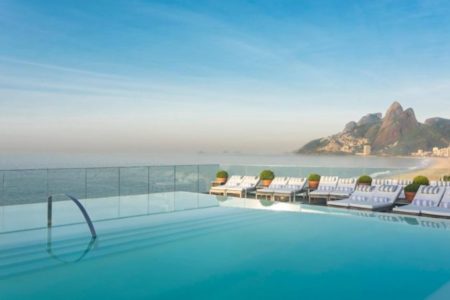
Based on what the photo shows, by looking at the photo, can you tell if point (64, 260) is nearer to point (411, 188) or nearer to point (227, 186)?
point (411, 188)

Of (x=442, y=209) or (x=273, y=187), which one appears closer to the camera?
(x=442, y=209)

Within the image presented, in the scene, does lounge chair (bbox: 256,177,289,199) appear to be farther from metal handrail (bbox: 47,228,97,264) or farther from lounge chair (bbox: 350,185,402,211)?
metal handrail (bbox: 47,228,97,264)

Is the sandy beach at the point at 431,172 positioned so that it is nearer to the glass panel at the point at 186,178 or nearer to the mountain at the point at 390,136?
the glass panel at the point at 186,178

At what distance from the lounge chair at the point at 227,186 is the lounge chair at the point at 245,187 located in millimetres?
125

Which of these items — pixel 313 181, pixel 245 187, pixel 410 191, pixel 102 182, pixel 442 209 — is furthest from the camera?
pixel 245 187

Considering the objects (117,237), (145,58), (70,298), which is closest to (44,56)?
(145,58)

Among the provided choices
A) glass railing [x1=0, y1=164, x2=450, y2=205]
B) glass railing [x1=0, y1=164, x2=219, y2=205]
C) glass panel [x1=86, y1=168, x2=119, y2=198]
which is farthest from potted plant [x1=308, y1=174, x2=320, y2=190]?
glass panel [x1=86, y1=168, x2=119, y2=198]

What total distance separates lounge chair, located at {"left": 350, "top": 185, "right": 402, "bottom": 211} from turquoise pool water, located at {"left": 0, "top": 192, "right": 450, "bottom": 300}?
0.79 meters

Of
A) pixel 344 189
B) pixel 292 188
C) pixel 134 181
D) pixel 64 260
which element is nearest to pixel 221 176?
pixel 292 188

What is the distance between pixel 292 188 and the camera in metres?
12.7

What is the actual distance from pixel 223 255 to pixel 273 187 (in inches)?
288

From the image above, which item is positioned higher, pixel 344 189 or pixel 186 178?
pixel 186 178

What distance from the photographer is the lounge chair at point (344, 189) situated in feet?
38.2

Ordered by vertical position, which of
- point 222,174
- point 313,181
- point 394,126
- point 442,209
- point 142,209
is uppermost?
point 394,126
